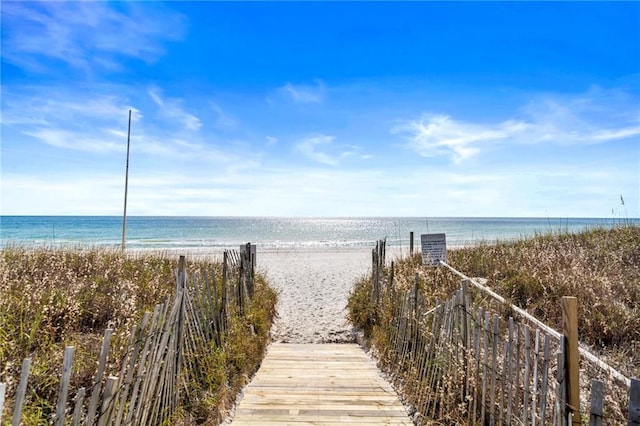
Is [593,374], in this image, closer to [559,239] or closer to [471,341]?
[471,341]

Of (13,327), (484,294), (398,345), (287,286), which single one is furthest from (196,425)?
(287,286)

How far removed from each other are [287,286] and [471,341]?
927 cm

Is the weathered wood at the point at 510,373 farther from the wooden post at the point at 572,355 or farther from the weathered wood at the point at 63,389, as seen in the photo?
the weathered wood at the point at 63,389

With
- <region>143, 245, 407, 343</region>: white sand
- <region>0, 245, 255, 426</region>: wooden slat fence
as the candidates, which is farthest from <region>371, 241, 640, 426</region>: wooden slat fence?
<region>143, 245, 407, 343</region>: white sand

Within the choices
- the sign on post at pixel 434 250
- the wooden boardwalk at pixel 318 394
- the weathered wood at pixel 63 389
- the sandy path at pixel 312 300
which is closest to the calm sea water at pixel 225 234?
the sandy path at pixel 312 300

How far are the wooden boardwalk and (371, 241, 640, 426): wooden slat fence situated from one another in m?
0.31

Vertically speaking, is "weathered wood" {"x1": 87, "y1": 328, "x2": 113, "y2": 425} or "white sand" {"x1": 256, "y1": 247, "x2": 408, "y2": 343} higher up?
"weathered wood" {"x1": 87, "y1": 328, "x2": 113, "y2": 425}

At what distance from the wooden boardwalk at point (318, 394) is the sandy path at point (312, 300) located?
1700 mm

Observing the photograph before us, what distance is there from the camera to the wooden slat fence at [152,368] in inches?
75.2

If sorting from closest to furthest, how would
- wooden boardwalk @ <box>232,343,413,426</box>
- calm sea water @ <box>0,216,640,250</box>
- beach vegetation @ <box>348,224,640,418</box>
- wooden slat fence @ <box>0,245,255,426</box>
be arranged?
1. wooden slat fence @ <box>0,245,255,426</box>
2. wooden boardwalk @ <box>232,343,413,426</box>
3. beach vegetation @ <box>348,224,640,418</box>
4. calm sea water @ <box>0,216,640,250</box>

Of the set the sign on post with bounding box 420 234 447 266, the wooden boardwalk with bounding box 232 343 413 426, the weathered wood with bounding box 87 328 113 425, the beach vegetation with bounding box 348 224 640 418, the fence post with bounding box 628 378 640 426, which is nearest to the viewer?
the fence post with bounding box 628 378 640 426

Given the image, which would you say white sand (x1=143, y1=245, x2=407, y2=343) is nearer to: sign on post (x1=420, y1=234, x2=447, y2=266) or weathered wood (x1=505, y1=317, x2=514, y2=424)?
sign on post (x1=420, y1=234, x2=447, y2=266)

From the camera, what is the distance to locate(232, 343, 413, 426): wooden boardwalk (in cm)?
365

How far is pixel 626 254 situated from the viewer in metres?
8.30
